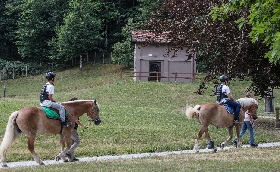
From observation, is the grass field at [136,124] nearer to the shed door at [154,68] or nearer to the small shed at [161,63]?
the small shed at [161,63]

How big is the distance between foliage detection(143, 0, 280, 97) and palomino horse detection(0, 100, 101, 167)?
27.4 feet

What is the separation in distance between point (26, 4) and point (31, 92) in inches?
907

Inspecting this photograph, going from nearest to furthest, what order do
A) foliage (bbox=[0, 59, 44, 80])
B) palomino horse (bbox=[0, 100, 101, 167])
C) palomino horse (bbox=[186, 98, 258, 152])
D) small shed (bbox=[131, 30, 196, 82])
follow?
palomino horse (bbox=[0, 100, 101, 167]) < palomino horse (bbox=[186, 98, 258, 152]) < small shed (bbox=[131, 30, 196, 82]) < foliage (bbox=[0, 59, 44, 80])

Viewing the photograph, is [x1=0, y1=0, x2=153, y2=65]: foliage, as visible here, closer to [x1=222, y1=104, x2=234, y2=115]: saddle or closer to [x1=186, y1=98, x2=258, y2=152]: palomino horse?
[x1=222, y1=104, x2=234, y2=115]: saddle

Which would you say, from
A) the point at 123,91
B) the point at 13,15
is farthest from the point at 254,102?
the point at 13,15

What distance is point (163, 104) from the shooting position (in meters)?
36.5

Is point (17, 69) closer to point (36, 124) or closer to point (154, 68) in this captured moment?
point (154, 68)

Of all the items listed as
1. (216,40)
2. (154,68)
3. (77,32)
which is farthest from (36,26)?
(216,40)

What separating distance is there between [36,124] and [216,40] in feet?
36.3

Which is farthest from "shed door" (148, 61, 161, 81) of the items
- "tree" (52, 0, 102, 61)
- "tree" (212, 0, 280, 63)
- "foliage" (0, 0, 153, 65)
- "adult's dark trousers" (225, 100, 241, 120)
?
"tree" (212, 0, 280, 63)

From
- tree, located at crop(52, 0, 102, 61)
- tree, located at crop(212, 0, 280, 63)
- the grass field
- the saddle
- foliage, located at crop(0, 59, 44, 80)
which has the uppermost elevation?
tree, located at crop(52, 0, 102, 61)

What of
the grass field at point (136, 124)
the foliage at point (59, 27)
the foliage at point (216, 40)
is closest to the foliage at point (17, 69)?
the foliage at point (59, 27)

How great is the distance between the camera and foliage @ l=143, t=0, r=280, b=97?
70.2ft

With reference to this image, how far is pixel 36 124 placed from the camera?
13633mm
